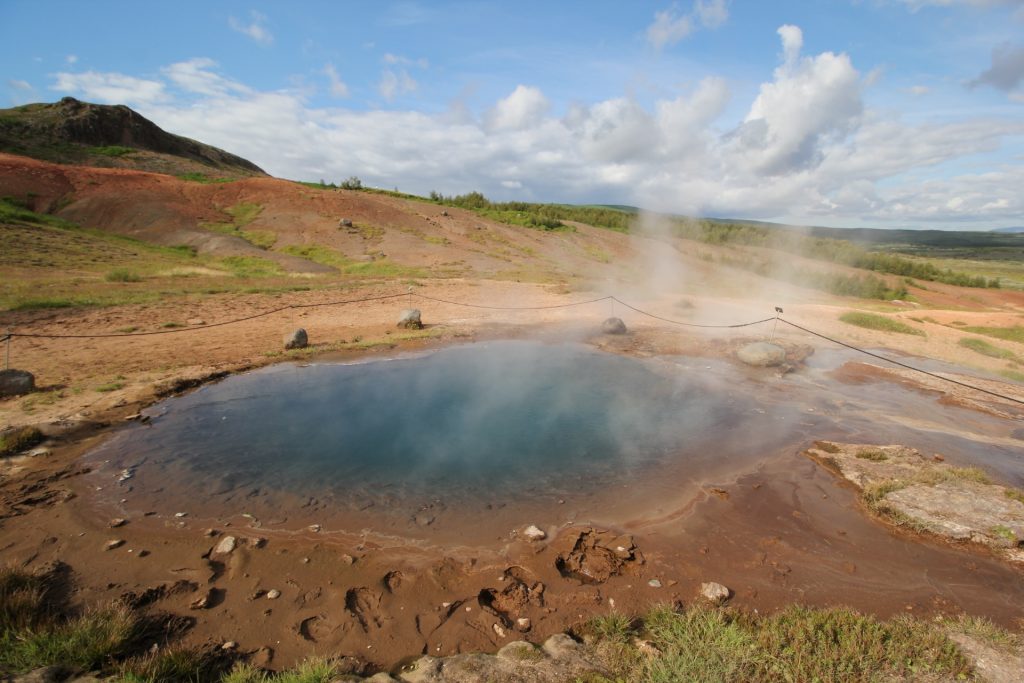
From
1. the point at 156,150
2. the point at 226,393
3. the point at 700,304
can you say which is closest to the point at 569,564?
the point at 226,393

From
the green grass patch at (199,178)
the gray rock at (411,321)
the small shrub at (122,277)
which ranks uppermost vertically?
the green grass patch at (199,178)

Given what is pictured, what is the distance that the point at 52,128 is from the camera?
121ft

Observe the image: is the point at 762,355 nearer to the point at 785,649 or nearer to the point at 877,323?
the point at 877,323

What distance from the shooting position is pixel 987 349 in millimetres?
13359

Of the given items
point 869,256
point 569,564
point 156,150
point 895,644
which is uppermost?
point 156,150

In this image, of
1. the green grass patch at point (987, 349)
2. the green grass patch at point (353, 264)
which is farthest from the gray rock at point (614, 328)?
the green grass patch at point (353, 264)

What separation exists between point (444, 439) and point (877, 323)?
621 inches

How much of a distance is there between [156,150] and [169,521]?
5394 cm

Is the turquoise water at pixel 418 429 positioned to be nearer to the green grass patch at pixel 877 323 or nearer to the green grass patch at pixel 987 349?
the green grass patch at pixel 877 323

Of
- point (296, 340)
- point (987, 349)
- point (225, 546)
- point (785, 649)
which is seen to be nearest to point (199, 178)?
point (296, 340)

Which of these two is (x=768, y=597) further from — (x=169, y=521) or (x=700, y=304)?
(x=700, y=304)

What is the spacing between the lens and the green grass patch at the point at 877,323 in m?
14.9

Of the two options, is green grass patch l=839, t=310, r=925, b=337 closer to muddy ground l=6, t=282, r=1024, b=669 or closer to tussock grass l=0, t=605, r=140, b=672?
muddy ground l=6, t=282, r=1024, b=669

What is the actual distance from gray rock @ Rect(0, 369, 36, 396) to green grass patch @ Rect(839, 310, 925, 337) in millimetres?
20729
